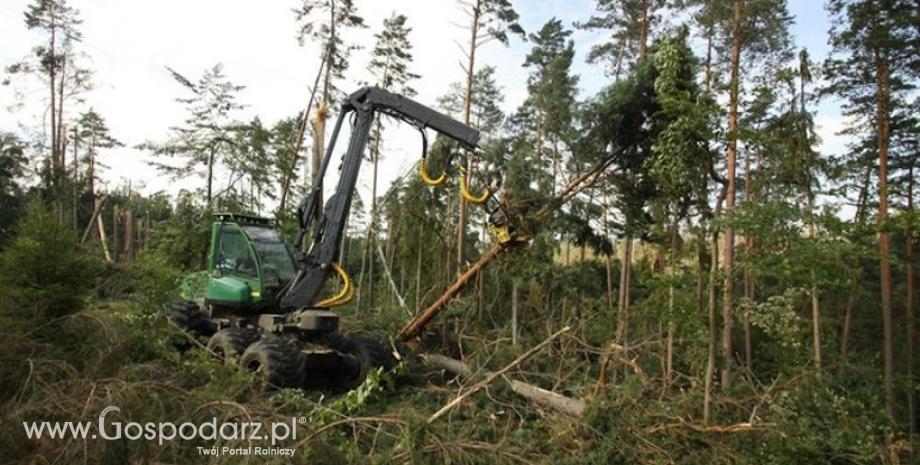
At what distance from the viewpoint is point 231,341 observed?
24.1 feet

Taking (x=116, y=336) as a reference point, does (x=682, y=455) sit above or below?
below

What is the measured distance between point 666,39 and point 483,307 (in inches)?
225

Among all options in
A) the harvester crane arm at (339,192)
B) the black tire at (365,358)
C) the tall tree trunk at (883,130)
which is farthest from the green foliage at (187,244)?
the tall tree trunk at (883,130)

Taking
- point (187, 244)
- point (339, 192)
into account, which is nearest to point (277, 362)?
point (339, 192)

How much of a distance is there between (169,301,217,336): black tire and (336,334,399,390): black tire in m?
2.34

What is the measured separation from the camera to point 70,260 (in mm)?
6301

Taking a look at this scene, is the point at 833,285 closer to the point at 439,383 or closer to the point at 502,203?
the point at 502,203

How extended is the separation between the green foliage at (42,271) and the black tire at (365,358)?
328 cm

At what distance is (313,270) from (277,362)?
145cm

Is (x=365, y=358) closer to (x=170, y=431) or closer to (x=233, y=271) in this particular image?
(x=233, y=271)

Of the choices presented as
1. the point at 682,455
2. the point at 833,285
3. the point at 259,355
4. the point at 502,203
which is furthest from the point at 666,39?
the point at 259,355

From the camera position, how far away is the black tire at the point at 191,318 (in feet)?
27.8

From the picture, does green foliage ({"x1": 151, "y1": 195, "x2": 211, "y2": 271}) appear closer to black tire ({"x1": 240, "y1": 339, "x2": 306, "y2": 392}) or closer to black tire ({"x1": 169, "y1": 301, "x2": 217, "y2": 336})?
black tire ({"x1": 169, "y1": 301, "x2": 217, "y2": 336})

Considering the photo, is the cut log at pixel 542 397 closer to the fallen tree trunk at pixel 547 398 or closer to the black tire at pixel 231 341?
the fallen tree trunk at pixel 547 398
